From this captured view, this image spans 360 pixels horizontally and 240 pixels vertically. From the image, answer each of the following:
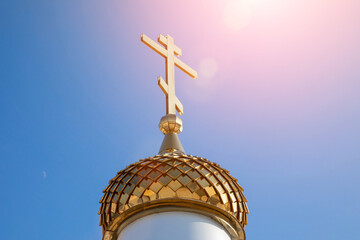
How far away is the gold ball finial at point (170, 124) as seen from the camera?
8.34m

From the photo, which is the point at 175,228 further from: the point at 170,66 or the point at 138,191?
the point at 170,66

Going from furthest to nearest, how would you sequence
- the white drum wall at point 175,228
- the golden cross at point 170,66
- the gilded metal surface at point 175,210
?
the golden cross at point 170,66 < the gilded metal surface at point 175,210 < the white drum wall at point 175,228

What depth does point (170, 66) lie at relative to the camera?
9453mm

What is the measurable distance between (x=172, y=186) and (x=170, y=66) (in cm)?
304

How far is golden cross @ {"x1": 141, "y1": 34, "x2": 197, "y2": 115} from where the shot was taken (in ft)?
29.2

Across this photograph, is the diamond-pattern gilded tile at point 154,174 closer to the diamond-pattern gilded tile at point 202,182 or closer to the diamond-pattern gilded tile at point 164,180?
the diamond-pattern gilded tile at point 164,180

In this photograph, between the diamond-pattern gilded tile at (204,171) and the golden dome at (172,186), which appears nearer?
the golden dome at (172,186)

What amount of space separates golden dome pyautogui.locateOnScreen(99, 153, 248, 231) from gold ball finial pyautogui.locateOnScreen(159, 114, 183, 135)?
0.80m

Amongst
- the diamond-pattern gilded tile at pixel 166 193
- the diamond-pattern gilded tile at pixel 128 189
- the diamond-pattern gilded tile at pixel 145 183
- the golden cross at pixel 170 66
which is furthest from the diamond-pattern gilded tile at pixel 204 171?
the golden cross at pixel 170 66

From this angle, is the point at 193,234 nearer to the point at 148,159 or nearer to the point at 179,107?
the point at 148,159

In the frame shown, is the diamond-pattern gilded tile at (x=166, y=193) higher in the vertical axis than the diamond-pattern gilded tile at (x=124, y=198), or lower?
lower

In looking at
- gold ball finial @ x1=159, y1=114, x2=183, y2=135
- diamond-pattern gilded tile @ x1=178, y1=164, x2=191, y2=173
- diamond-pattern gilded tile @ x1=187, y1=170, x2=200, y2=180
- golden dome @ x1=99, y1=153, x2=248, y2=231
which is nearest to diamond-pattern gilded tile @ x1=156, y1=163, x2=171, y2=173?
golden dome @ x1=99, y1=153, x2=248, y2=231

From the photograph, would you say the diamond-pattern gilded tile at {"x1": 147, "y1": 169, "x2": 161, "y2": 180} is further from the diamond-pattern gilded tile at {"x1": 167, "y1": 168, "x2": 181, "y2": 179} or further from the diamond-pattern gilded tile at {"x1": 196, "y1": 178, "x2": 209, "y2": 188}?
the diamond-pattern gilded tile at {"x1": 196, "y1": 178, "x2": 209, "y2": 188}

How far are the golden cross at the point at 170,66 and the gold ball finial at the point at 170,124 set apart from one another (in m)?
0.33
